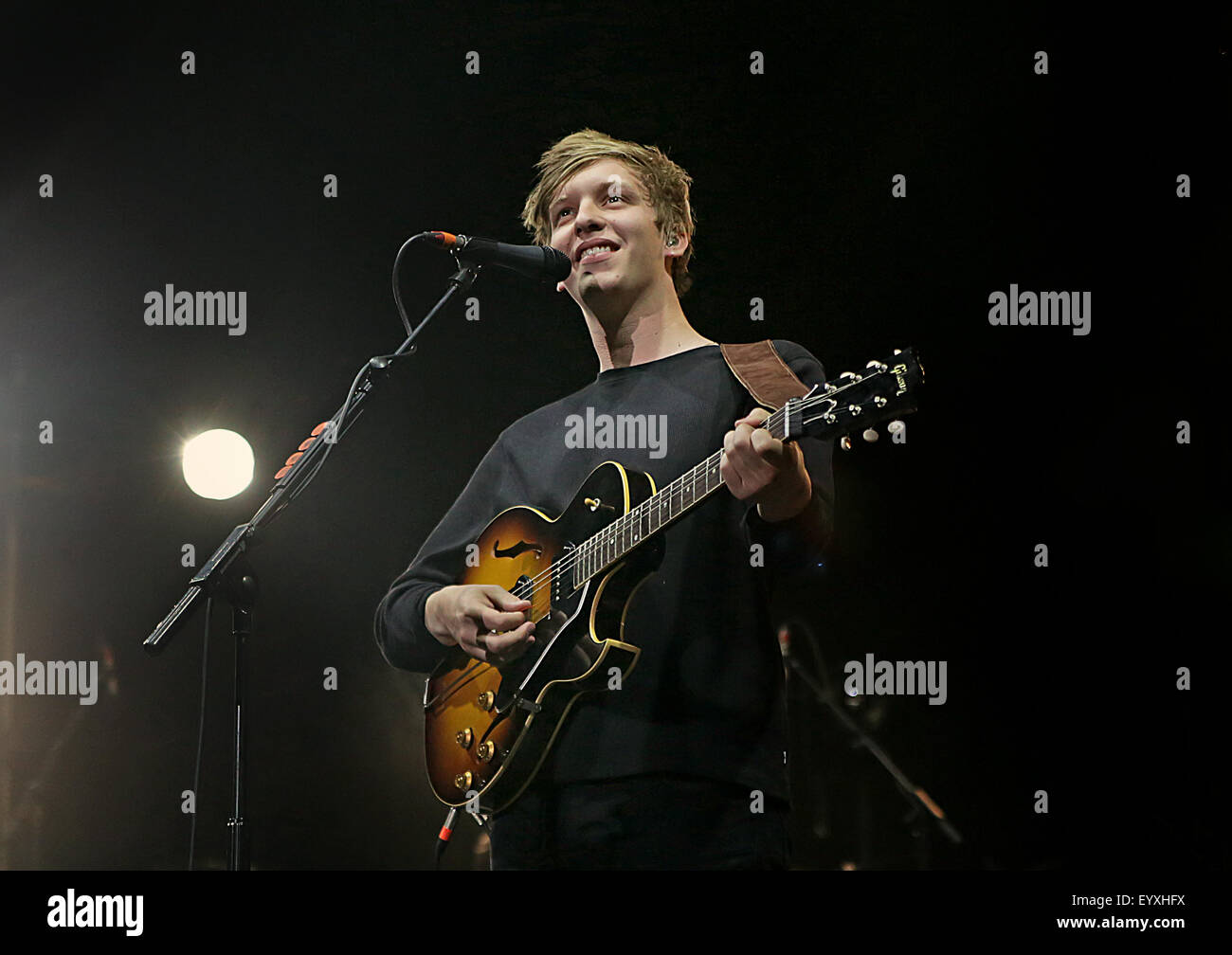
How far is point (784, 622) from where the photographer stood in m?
2.58

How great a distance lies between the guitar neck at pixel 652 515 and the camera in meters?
2.28

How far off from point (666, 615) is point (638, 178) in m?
1.05

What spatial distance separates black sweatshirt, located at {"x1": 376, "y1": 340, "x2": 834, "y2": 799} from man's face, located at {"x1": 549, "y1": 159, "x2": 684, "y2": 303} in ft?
0.77

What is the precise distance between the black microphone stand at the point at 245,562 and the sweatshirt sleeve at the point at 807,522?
2.72 feet

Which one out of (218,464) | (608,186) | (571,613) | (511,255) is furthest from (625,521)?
(218,464)

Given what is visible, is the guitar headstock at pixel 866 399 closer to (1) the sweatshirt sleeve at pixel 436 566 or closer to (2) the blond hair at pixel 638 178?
(2) the blond hair at pixel 638 178

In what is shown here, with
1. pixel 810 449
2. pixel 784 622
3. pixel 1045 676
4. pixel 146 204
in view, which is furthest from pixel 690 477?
pixel 146 204

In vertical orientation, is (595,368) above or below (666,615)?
above

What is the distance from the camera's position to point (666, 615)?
2.41m

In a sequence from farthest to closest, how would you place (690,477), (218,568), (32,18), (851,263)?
(32,18) → (851,263) → (218,568) → (690,477)

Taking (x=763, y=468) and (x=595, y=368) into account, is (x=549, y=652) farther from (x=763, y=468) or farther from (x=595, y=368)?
(x=595, y=368)

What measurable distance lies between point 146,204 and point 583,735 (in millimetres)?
1719

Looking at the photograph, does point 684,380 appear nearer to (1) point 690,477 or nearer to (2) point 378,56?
(1) point 690,477

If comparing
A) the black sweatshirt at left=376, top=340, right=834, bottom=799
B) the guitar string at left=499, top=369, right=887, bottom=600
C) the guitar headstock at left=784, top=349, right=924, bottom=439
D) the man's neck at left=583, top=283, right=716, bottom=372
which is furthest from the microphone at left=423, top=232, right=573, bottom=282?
the guitar headstock at left=784, top=349, right=924, bottom=439
